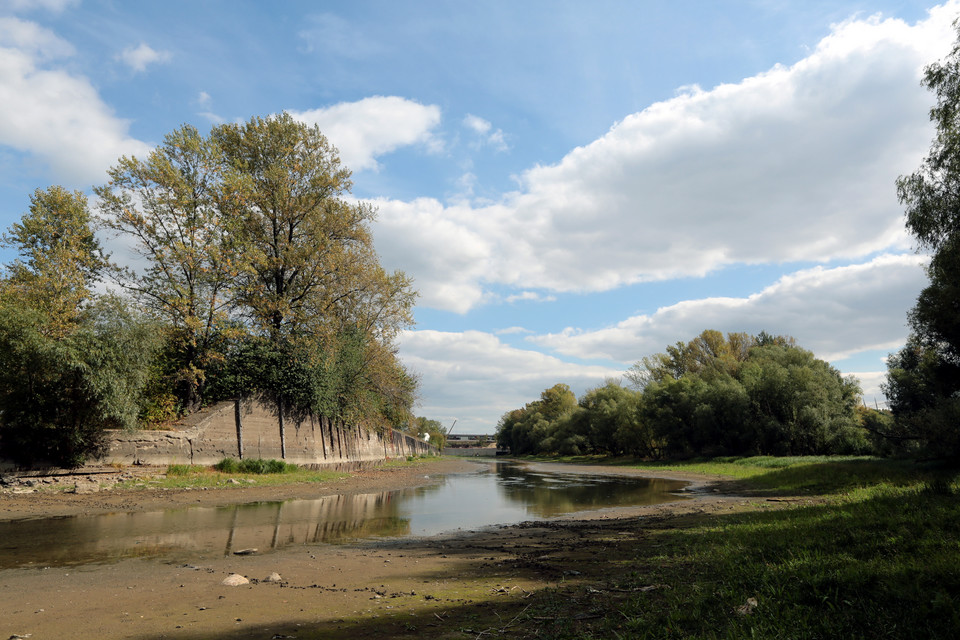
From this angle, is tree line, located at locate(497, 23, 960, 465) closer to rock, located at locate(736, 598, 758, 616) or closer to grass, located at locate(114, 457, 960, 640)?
grass, located at locate(114, 457, 960, 640)

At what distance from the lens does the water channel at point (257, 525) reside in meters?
10.1

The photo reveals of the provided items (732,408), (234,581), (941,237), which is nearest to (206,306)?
(234,581)

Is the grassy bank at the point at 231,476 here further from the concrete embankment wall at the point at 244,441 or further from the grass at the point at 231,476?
the concrete embankment wall at the point at 244,441

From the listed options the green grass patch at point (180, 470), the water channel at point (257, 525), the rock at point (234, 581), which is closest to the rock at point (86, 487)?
the green grass patch at point (180, 470)

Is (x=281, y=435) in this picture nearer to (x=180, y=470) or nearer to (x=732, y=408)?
(x=180, y=470)

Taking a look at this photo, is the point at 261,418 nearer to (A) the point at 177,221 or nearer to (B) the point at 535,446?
(A) the point at 177,221

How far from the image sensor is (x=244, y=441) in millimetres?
29047

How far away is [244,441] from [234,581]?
23.9m

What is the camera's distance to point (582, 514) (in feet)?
54.3

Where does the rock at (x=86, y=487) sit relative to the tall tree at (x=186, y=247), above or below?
below

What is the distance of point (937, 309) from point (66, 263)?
38800mm

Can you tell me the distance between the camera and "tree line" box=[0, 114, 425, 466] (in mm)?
19125

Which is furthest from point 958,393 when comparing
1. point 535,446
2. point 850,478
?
point 535,446

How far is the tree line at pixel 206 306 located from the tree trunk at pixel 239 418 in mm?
247
